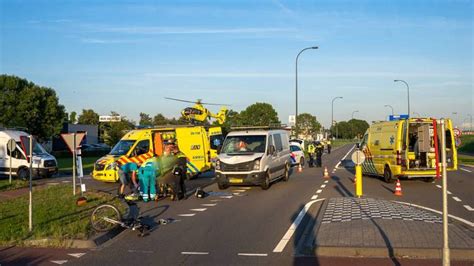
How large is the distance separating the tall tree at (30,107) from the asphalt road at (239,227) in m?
41.4

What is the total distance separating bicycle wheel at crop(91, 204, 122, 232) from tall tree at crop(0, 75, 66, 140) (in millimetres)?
45171

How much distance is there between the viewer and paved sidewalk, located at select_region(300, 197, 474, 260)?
25.5ft

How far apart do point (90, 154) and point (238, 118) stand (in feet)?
108

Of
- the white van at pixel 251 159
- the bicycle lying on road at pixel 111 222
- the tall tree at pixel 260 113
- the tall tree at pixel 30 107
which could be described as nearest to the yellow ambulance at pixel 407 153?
the white van at pixel 251 159

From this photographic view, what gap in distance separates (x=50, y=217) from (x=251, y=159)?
761 cm

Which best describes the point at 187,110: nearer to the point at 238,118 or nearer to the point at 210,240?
the point at 210,240

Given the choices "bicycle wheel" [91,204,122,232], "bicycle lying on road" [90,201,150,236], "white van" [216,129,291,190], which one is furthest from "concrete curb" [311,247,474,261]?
"white van" [216,129,291,190]

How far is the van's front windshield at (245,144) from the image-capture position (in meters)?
18.6

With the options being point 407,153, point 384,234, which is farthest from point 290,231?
point 407,153

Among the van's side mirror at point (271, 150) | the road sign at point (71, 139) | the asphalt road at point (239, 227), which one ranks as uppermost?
the road sign at point (71, 139)

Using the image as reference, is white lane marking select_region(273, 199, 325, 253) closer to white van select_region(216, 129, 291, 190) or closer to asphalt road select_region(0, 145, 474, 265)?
asphalt road select_region(0, 145, 474, 265)

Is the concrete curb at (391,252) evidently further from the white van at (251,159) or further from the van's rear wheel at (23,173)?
the van's rear wheel at (23,173)

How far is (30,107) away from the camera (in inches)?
2183

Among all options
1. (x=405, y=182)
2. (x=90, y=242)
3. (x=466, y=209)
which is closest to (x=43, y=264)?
(x=90, y=242)
